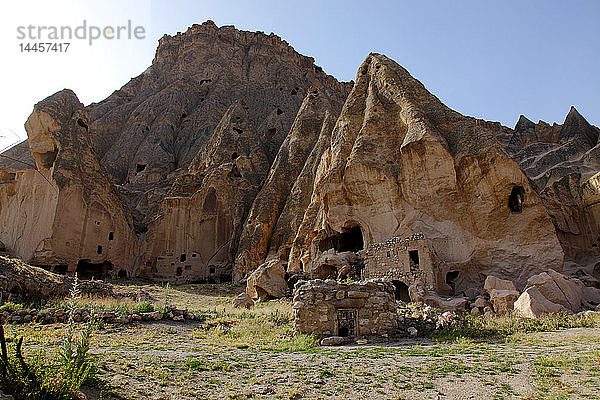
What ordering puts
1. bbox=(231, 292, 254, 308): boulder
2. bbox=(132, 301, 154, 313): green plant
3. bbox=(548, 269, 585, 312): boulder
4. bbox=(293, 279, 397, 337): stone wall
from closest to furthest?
bbox=(293, 279, 397, 337): stone wall
bbox=(132, 301, 154, 313): green plant
bbox=(548, 269, 585, 312): boulder
bbox=(231, 292, 254, 308): boulder

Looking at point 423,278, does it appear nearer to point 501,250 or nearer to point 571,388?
point 501,250

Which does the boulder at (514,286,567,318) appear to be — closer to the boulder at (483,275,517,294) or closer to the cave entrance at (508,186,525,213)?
the boulder at (483,275,517,294)

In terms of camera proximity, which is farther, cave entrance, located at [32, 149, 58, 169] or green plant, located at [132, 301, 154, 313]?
cave entrance, located at [32, 149, 58, 169]

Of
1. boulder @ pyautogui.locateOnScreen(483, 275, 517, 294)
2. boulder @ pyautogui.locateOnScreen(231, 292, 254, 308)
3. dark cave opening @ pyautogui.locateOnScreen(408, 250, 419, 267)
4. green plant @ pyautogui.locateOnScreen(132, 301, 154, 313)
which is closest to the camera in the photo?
green plant @ pyautogui.locateOnScreen(132, 301, 154, 313)

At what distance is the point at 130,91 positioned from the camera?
229ft

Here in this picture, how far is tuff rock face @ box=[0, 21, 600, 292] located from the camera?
772 inches

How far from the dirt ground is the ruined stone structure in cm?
694

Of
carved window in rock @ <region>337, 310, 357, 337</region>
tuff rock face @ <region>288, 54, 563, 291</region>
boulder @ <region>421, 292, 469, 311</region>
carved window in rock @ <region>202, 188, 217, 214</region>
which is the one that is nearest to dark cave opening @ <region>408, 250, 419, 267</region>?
tuff rock face @ <region>288, 54, 563, 291</region>

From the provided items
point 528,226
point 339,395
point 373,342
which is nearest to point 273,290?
point 373,342

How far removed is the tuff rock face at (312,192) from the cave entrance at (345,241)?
106 millimetres

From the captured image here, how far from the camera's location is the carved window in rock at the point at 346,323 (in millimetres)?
10328

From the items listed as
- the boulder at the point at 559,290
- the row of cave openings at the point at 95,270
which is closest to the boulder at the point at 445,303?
the boulder at the point at 559,290

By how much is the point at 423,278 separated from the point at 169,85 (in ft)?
192

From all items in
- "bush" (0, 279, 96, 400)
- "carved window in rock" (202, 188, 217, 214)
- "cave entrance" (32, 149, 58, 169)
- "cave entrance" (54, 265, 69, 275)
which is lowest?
"bush" (0, 279, 96, 400)
